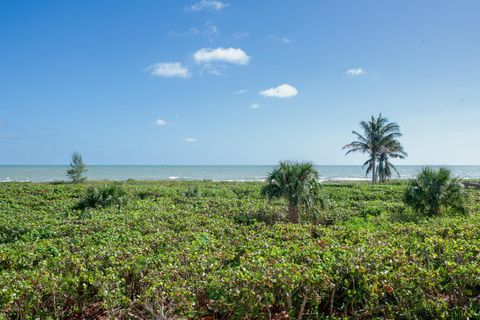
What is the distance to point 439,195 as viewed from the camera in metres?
15.0

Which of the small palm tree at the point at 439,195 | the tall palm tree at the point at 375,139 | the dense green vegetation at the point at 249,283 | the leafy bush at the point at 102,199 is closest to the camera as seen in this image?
the dense green vegetation at the point at 249,283

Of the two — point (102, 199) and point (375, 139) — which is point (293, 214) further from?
point (375, 139)

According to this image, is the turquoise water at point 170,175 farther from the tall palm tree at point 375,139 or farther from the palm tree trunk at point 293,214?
the palm tree trunk at point 293,214

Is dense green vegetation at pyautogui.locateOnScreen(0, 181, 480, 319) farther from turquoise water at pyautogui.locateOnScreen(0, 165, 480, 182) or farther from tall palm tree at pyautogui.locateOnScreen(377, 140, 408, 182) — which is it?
turquoise water at pyautogui.locateOnScreen(0, 165, 480, 182)

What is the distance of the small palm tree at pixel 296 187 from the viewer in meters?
14.4

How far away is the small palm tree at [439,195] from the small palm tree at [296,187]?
15.0 feet

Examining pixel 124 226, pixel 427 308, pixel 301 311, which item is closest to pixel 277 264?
pixel 301 311

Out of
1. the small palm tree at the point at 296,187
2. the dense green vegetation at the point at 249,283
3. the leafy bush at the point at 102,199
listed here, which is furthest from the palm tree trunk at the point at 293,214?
the leafy bush at the point at 102,199

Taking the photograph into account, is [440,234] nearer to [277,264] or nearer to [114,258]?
[277,264]

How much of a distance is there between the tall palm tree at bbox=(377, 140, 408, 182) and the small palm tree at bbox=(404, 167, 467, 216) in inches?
1179

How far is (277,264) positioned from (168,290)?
5.80ft

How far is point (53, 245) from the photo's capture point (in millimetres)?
8586

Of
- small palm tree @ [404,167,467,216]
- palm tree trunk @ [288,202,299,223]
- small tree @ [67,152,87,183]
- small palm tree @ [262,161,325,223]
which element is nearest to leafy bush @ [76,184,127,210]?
small palm tree @ [262,161,325,223]

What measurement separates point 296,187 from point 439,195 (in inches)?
259
